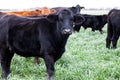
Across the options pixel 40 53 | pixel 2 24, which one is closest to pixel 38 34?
pixel 40 53

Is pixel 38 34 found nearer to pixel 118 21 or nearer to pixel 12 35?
pixel 12 35

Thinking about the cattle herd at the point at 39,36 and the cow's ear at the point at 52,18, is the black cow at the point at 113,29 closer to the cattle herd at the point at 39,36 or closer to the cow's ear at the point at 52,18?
the cattle herd at the point at 39,36

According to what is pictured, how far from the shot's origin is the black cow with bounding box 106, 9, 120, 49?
9.71 m

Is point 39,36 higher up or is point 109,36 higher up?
point 39,36

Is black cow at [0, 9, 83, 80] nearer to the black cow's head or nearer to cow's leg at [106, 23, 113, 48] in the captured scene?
the black cow's head

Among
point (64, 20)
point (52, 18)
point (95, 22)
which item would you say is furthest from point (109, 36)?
point (95, 22)

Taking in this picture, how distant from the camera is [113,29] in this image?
989 cm

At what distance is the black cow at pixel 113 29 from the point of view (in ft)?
31.9

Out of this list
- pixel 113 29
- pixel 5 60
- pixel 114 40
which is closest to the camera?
pixel 5 60

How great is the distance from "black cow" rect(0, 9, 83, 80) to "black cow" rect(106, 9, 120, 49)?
4.48 meters

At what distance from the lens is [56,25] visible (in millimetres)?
5363

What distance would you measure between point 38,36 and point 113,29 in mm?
5028

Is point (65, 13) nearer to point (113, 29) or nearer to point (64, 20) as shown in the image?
point (64, 20)

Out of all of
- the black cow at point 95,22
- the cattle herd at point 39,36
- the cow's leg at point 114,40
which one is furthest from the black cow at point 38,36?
the black cow at point 95,22
